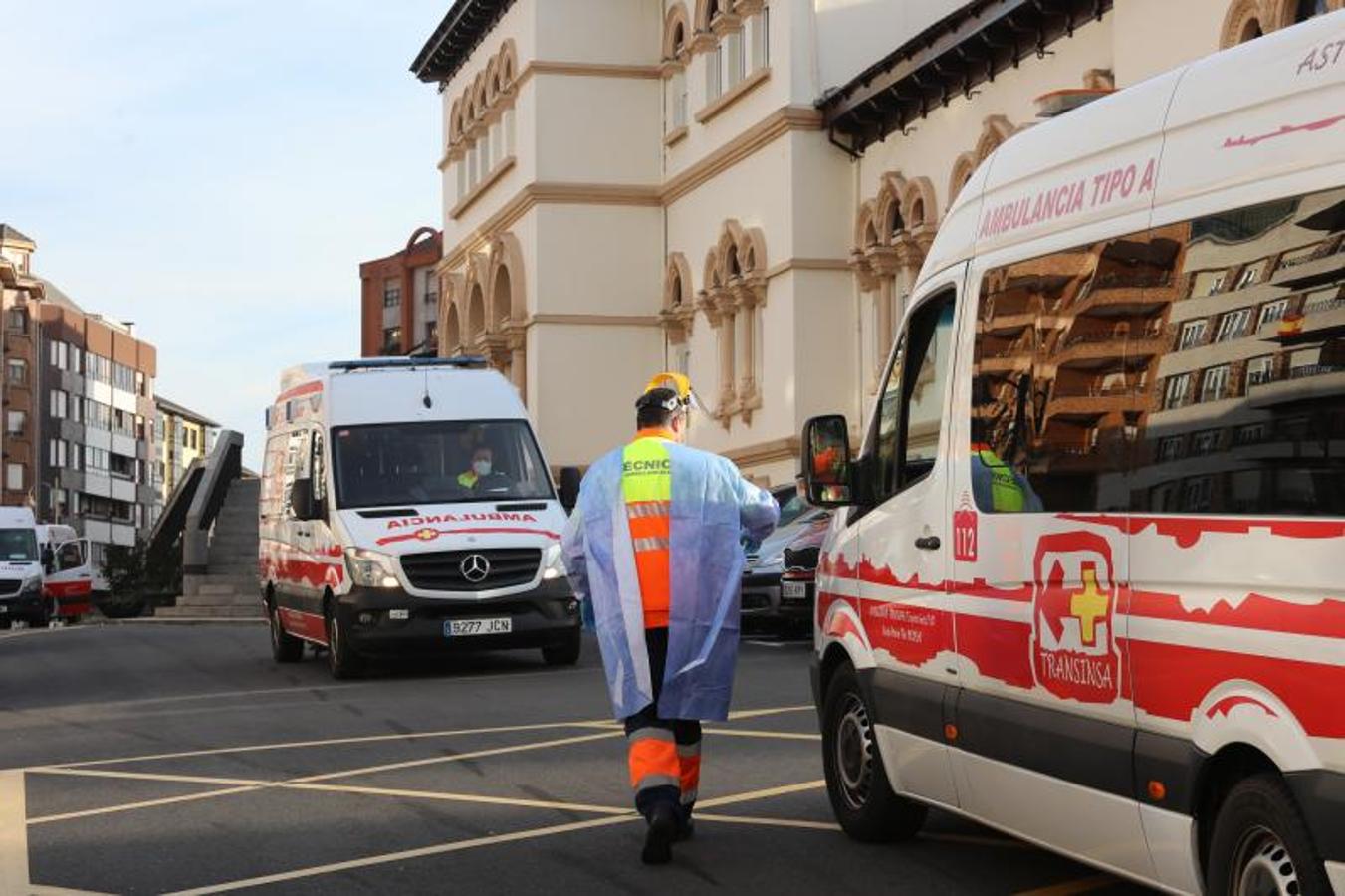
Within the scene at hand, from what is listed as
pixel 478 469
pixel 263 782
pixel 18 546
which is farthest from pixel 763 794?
pixel 18 546

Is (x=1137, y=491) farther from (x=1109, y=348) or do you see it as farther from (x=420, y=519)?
(x=420, y=519)

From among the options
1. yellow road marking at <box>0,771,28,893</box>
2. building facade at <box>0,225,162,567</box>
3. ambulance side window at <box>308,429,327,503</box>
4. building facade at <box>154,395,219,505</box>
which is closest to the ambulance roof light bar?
ambulance side window at <box>308,429,327,503</box>

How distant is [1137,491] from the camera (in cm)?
705

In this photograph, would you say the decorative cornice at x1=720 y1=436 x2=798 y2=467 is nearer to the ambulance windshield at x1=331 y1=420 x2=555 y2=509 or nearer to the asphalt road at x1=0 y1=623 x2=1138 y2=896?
the ambulance windshield at x1=331 y1=420 x2=555 y2=509

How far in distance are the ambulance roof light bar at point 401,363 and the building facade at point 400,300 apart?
63.7 metres

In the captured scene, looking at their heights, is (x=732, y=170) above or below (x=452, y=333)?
above

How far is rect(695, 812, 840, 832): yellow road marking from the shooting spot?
10297 mm

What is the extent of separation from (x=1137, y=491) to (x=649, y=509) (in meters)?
3.14

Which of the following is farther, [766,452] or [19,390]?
[19,390]

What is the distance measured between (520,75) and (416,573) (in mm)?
30909

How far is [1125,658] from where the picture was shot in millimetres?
7059

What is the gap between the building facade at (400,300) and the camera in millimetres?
93875

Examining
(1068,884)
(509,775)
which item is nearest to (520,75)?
(509,775)

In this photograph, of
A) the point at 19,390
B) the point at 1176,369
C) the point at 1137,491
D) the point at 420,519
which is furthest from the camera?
the point at 19,390
